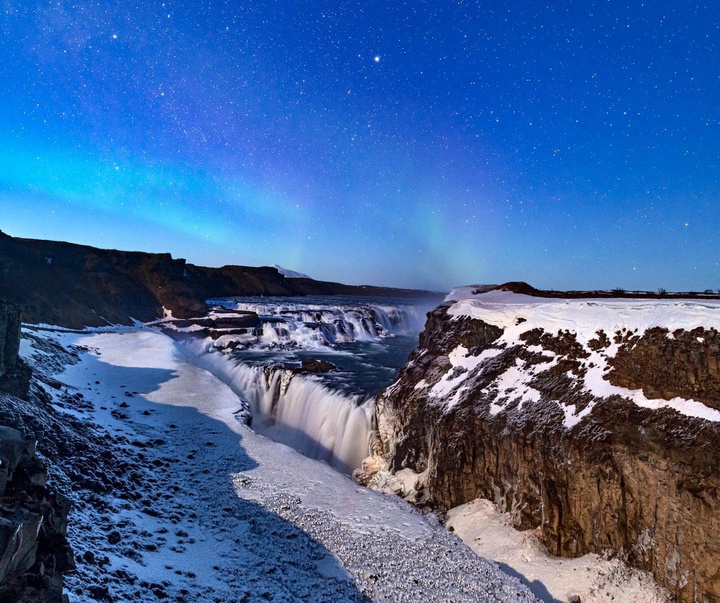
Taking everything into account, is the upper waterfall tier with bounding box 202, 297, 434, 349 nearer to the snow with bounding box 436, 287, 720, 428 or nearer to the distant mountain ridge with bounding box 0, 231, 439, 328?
the distant mountain ridge with bounding box 0, 231, 439, 328

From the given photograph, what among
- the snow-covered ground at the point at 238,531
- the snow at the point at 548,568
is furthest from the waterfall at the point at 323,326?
the snow at the point at 548,568

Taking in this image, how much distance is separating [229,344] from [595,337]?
123ft

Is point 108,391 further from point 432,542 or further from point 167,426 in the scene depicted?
point 432,542

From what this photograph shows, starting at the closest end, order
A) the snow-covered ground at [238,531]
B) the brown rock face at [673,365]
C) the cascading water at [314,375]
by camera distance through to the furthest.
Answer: the snow-covered ground at [238,531], the brown rock face at [673,365], the cascading water at [314,375]

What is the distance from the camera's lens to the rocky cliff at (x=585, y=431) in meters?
8.93

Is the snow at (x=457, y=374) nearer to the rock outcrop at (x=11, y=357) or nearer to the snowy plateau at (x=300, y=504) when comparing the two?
the snowy plateau at (x=300, y=504)

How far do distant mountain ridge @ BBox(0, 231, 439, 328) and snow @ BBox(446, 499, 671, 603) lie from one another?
44.5m

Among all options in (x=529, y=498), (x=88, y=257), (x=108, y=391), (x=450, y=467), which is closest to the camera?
(x=529, y=498)

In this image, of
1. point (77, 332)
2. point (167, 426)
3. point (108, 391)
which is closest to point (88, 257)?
point (77, 332)

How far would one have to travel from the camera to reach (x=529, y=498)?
11914 millimetres

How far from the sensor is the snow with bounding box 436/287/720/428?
417 inches

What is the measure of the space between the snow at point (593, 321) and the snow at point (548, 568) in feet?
11.1

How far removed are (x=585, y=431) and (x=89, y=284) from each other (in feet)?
237

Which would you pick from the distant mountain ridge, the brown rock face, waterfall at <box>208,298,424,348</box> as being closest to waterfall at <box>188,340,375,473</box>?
the brown rock face
